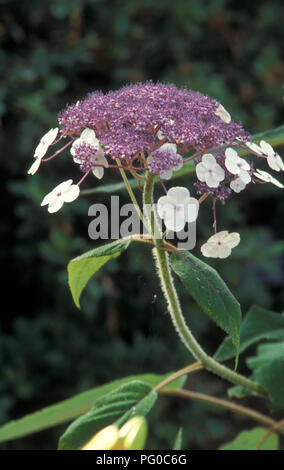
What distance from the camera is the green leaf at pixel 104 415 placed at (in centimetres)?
66

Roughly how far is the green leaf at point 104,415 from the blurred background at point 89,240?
1031mm

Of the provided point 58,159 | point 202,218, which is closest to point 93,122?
point 58,159

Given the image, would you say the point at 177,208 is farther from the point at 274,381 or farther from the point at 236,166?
the point at 274,381

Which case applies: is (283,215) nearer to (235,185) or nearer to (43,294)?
(43,294)

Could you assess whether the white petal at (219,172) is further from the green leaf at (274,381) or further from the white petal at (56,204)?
the green leaf at (274,381)

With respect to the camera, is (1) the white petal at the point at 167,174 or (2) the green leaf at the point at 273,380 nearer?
(1) the white petal at the point at 167,174

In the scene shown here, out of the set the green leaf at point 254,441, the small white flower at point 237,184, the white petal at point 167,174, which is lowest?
the green leaf at point 254,441

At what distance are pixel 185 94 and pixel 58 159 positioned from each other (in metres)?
1.31

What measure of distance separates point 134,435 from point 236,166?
0.31 meters

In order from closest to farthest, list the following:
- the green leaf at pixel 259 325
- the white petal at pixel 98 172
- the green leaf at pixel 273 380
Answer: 1. the white petal at pixel 98 172
2. the green leaf at pixel 273 380
3. the green leaf at pixel 259 325

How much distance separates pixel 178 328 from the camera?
2.37 feet

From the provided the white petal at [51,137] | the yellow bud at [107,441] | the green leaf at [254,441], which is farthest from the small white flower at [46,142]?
the green leaf at [254,441]

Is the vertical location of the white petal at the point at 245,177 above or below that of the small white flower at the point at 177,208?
above

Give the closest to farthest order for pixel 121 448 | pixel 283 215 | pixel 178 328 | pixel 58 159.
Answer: pixel 121 448
pixel 178 328
pixel 58 159
pixel 283 215
